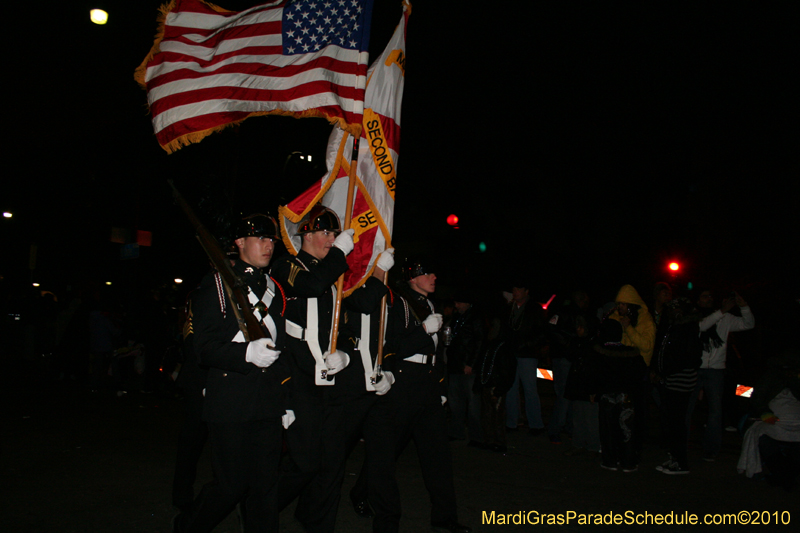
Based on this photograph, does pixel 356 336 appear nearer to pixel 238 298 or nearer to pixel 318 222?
pixel 318 222

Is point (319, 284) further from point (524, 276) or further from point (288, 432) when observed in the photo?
point (524, 276)

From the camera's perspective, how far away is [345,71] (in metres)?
5.01

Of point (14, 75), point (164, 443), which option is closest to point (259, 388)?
point (164, 443)

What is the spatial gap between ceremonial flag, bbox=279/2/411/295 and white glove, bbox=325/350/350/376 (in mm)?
967

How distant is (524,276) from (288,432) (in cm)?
529

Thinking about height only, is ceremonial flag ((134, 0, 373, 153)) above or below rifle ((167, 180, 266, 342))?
above

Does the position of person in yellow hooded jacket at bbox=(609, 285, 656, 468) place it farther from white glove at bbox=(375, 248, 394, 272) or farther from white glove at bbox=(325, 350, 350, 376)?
white glove at bbox=(325, 350, 350, 376)

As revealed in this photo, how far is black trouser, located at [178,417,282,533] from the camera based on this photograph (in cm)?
356

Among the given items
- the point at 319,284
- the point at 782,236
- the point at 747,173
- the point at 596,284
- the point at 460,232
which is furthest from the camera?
the point at 596,284

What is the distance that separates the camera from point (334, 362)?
409 cm

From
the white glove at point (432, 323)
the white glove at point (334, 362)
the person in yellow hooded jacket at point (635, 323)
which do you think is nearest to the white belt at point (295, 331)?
the white glove at point (334, 362)

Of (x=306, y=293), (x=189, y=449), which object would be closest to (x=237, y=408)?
(x=306, y=293)

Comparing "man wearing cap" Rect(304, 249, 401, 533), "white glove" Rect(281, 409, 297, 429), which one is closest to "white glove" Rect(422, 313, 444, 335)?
"man wearing cap" Rect(304, 249, 401, 533)

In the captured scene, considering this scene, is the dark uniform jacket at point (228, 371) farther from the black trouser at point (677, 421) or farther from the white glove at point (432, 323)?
the black trouser at point (677, 421)
